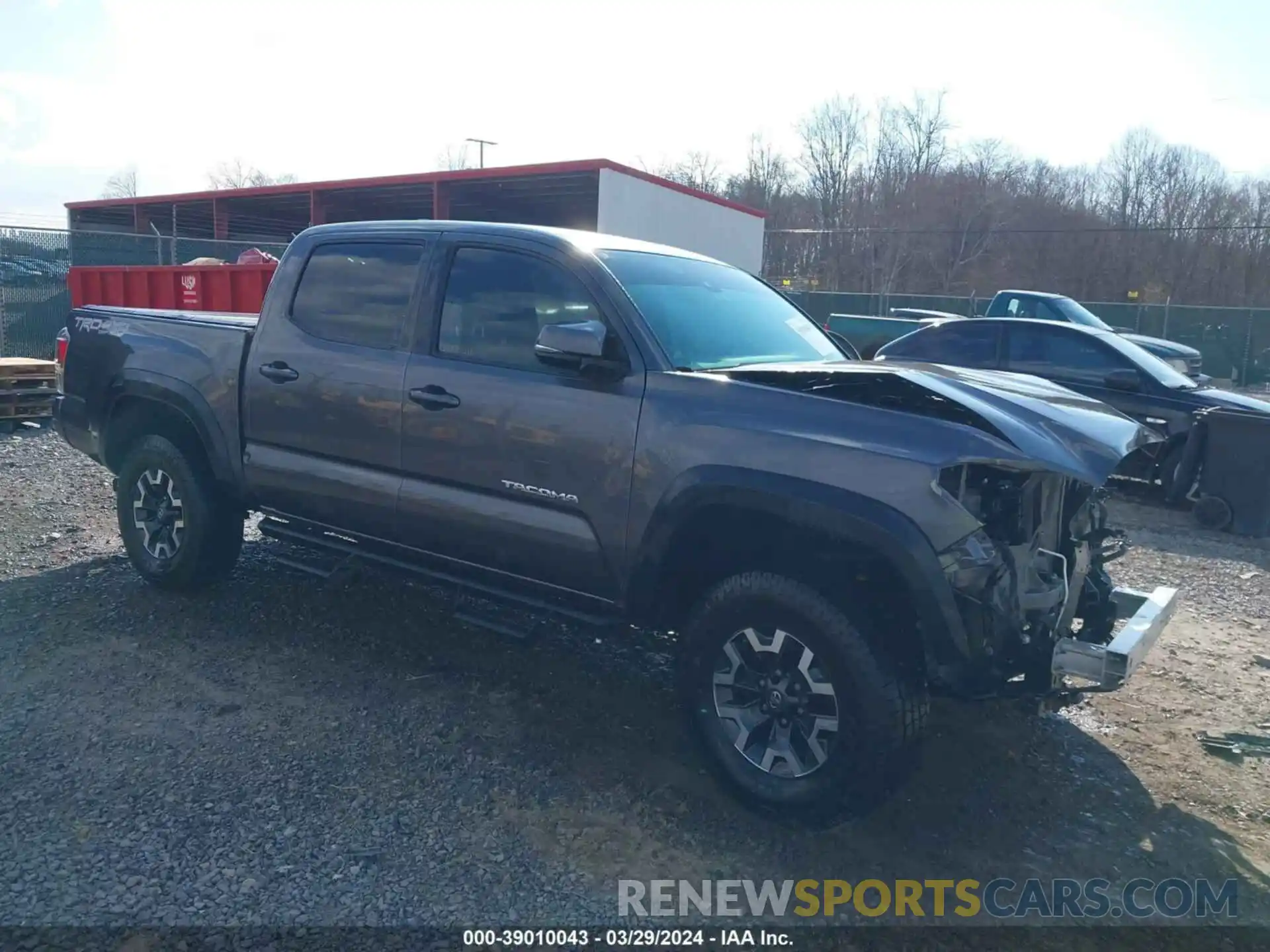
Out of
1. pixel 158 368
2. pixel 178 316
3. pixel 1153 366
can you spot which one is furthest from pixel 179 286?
pixel 1153 366

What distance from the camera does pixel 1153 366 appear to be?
9.62 metres

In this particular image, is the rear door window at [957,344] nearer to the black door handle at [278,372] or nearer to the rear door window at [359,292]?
the rear door window at [359,292]

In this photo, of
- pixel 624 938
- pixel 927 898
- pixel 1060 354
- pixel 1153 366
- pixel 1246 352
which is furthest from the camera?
pixel 1246 352

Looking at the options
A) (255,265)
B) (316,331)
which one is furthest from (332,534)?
(255,265)

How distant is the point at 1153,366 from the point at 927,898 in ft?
25.7

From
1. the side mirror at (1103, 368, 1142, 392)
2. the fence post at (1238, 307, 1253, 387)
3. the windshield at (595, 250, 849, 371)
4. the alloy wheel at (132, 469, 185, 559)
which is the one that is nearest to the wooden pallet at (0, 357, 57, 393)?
the alloy wheel at (132, 469, 185, 559)

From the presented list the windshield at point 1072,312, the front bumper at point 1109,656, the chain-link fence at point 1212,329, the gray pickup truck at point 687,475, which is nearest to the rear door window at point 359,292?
the gray pickup truck at point 687,475

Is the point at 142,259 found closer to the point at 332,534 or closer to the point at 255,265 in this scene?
the point at 255,265

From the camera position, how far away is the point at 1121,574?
7219 millimetres

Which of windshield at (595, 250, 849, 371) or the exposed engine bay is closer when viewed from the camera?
the exposed engine bay

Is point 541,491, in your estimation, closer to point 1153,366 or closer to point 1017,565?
point 1017,565

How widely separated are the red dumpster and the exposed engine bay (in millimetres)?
10536

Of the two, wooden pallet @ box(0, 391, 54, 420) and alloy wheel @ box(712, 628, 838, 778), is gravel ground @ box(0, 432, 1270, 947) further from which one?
wooden pallet @ box(0, 391, 54, 420)

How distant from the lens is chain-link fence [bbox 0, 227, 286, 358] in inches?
692
